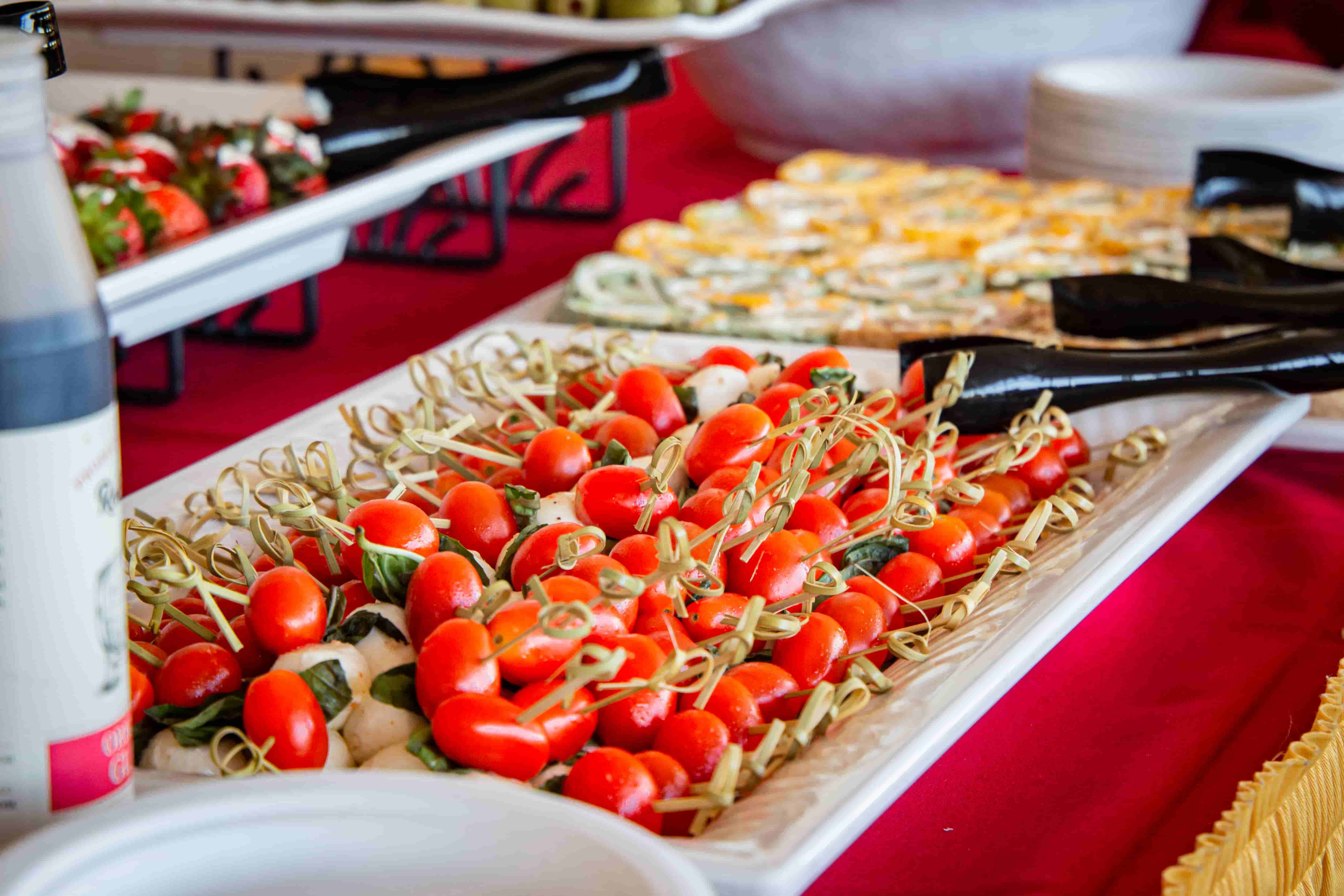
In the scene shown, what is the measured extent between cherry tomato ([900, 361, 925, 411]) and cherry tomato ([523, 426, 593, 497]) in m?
0.23

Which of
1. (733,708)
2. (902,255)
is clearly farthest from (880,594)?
(902,255)

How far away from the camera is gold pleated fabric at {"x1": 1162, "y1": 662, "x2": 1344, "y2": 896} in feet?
1.71

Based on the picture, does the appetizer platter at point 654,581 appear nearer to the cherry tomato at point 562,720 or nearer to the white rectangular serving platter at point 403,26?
the cherry tomato at point 562,720

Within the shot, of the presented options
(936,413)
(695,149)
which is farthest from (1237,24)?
(936,413)

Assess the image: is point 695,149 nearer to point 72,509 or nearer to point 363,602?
point 363,602

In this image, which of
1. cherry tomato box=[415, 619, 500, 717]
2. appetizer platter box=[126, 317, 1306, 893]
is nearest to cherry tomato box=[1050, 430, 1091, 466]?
appetizer platter box=[126, 317, 1306, 893]

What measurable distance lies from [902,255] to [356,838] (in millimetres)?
1059

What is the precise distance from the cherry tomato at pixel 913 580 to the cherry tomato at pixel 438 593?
0.20 meters

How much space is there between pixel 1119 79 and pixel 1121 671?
1.30 m

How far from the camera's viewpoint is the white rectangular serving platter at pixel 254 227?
0.99m

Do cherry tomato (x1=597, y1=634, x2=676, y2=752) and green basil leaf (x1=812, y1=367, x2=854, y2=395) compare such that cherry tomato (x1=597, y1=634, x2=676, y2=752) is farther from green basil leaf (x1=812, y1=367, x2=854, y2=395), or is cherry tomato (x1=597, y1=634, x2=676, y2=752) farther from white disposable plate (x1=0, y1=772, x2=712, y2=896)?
green basil leaf (x1=812, y1=367, x2=854, y2=395)

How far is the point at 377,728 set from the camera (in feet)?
1.67

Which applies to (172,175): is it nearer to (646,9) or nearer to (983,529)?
(646,9)

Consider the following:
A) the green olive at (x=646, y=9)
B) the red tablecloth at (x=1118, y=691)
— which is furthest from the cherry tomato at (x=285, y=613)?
the green olive at (x=646, y=9)
